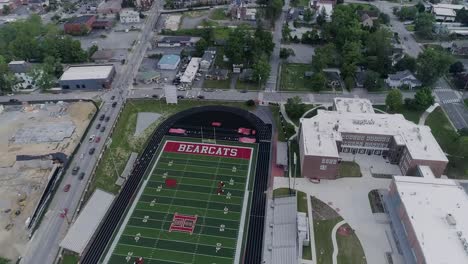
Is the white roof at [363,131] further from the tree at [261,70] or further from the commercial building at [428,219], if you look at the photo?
the tree at [261,70]

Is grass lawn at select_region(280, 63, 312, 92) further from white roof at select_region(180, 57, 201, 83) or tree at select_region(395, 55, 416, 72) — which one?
white roof at select_region(180, 57, 201, 83)

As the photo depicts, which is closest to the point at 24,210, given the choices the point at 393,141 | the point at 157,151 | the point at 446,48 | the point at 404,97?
the point at 157,151

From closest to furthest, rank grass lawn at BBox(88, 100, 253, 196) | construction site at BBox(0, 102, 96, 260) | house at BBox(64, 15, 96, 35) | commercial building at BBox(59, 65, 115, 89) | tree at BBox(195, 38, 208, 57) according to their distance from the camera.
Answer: construction site at BBox(0, 102, 96, 260), grass lawn at BBox(88, 100, 253, 196), commercial building at BBox(59, 65, 115, 89), tree at BBox(195, 38, 208, 57), house at BBox(64, 15, 96, 35)

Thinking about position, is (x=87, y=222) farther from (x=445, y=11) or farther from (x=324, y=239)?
(x=445, y=11)

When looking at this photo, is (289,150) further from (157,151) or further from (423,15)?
(423,15)

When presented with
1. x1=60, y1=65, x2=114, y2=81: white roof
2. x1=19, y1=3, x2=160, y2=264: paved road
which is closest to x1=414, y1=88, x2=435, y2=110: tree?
x1=19, y1=3, x2=160, y2=264: paved road

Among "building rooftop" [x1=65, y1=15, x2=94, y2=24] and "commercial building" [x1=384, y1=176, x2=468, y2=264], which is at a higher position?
"building rooftop" [x1=65, y1=15, x2=94, y2=24]
